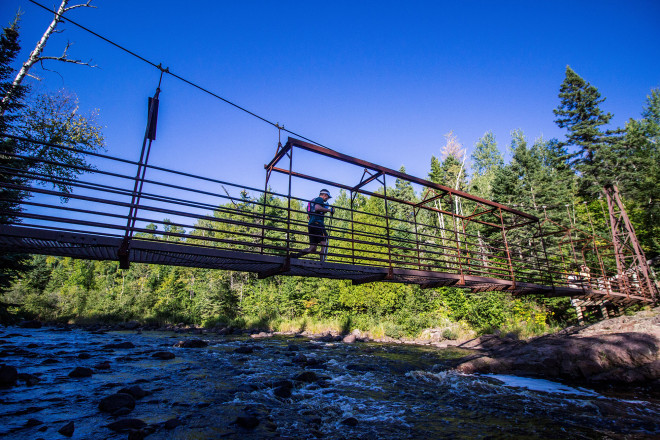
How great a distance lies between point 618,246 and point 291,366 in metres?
22.0

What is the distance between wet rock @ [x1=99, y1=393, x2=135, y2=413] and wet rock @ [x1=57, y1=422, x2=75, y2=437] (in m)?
1.02

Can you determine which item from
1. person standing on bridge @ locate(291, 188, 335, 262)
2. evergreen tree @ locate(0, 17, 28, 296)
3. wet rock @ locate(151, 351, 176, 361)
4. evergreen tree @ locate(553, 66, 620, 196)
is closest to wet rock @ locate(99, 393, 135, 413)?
person standing on bridge @ locate(291, 188, 335, 262)

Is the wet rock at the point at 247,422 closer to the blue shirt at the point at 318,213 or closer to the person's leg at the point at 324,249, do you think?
the person's leg at the point at 324,249

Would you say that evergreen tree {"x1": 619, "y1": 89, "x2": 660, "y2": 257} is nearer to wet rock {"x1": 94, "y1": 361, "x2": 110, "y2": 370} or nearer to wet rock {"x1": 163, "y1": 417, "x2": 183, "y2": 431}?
wet rock {"x1": 163, "y1": 417, "x2": 183, "y2": 431}

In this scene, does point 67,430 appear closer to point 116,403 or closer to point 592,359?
point 116,403

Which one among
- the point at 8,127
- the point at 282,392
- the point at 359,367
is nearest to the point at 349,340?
the point at 359,367

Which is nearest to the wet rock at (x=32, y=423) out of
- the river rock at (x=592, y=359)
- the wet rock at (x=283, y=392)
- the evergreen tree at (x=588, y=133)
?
the wet rock at (x=283, y=392)

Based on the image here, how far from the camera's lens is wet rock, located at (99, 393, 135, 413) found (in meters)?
6.17

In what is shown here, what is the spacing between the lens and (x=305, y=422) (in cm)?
589

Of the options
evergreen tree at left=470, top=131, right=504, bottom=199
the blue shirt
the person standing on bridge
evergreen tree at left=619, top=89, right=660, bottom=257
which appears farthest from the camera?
evergreen tree at left=470, top=131, right=504, bottom=199

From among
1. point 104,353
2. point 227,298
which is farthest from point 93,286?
point 104,353

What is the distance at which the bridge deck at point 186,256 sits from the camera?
4.95 m

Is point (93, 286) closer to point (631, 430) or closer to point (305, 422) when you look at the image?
point (305, 422)

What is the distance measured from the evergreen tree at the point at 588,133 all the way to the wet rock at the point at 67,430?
3257 cm
